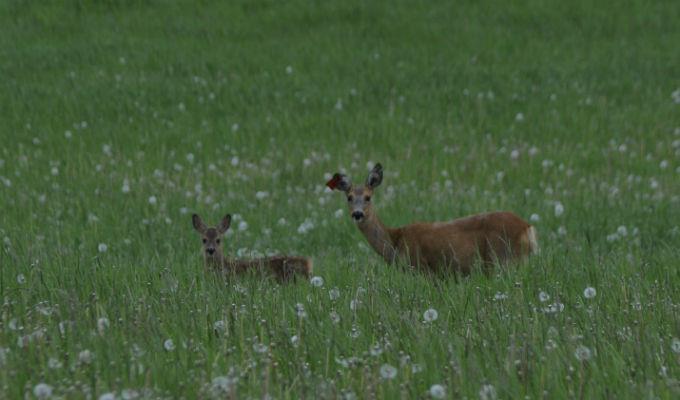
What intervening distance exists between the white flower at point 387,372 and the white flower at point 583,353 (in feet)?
2.71

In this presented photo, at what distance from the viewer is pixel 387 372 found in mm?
4582

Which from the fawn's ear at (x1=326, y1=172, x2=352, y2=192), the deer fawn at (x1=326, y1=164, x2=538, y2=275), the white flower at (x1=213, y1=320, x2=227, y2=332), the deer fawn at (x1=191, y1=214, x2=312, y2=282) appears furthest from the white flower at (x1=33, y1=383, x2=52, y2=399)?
the fawn's ear at (x1=326, y1=172, x2=352, y2=192)

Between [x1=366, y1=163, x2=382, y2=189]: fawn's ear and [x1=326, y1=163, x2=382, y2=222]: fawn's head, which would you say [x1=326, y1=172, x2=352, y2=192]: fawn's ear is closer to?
[x1=326, y1=163, x2=382, y2=222]: fawn's head

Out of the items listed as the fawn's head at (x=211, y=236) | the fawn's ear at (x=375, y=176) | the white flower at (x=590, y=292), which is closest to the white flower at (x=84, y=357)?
the white flower at (x=590, y=292)

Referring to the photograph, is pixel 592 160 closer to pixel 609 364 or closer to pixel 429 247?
pixel 429 247

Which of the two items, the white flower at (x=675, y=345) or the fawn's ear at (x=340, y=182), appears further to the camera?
the fawn's ear at (x=340, y=182)

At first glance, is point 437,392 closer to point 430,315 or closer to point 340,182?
point 430,315

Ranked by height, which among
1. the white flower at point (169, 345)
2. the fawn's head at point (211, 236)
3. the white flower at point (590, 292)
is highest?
the white flower at point (169, 345)

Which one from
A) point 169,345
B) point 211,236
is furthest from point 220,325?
point 211,236

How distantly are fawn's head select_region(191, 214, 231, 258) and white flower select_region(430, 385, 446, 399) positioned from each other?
524cm

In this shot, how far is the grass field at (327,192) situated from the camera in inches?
192

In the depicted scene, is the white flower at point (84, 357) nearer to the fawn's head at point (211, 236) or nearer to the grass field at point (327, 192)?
the grass field at point (327, 192)

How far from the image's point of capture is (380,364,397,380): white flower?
4.51m

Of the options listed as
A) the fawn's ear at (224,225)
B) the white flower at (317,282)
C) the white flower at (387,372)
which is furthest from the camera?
the fawn's ear at (224,225)
